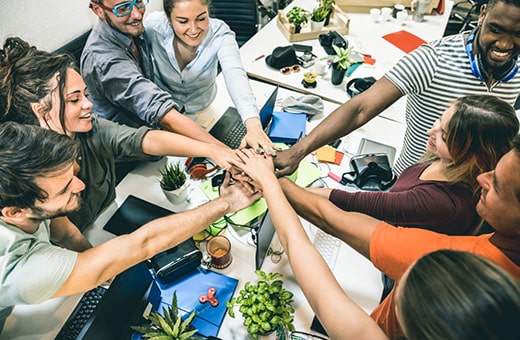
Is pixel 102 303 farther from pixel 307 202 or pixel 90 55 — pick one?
pixel 90 55

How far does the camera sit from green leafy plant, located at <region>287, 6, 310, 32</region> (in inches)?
114

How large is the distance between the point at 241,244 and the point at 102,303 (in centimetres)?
70

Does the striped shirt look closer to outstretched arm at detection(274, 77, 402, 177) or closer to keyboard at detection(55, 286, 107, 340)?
outstretched arm at detection(274, 77, 402, 177)

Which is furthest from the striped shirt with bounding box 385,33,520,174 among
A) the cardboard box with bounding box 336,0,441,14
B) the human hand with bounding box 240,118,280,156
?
the cardboard box with bounding box 336,0,441,14

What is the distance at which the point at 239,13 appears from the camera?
10.8 feet

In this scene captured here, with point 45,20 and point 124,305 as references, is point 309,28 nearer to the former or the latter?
point 45,20

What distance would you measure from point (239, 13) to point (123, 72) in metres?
1.96

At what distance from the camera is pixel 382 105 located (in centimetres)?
163

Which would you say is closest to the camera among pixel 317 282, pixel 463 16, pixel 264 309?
pixel 317 282

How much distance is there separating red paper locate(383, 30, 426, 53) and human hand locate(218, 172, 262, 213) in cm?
211

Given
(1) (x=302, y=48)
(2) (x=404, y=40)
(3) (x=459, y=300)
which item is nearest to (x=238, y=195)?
(3) (x=459, y=300)

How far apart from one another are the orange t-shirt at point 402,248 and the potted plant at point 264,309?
315 millimetres

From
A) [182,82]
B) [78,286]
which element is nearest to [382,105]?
[182,82]

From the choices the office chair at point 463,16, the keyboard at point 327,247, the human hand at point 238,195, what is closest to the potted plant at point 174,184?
the human hand at point 238,195
